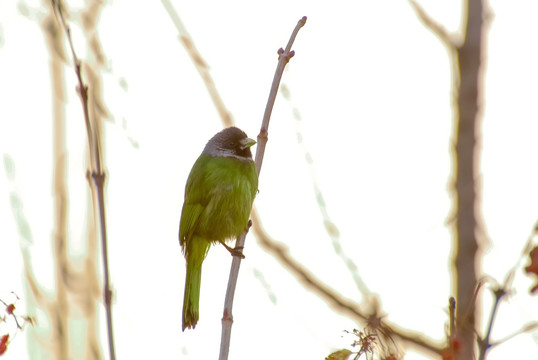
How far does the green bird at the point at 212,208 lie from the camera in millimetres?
5430

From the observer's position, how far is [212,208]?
5641 mm

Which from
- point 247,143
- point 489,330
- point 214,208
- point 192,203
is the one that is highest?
point 247,143

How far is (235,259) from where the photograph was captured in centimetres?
363

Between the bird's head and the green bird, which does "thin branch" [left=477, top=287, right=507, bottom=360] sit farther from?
the bird's head

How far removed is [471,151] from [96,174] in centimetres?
270

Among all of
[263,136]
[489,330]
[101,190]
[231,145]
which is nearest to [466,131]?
[263,136]

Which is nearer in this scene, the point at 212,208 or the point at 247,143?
the point at 212,208

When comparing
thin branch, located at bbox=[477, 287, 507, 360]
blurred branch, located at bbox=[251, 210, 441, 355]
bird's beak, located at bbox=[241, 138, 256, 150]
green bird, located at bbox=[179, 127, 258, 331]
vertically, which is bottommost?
thin branch, located at bbox=[477, 287, 507, 360]

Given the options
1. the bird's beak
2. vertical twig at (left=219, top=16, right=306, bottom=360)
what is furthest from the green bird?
vertical twig at (left=219, top=16, right=306, bottom=360)

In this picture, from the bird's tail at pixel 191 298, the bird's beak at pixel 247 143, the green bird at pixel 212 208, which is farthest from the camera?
the bird's beak at pixel 247 143

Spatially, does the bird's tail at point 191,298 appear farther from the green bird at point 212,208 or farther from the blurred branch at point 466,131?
the blurred branch at point 466,131

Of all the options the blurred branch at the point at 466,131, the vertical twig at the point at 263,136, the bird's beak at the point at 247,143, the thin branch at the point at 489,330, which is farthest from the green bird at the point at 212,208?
the thin branch at the point at 489,330

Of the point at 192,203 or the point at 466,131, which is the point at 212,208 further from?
the point at 466,131

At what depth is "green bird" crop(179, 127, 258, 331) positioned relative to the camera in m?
5.43
